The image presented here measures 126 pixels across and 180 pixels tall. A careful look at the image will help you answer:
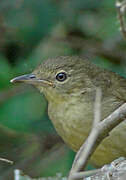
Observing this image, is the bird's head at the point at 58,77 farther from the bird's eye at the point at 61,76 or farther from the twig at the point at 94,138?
the twig at the point at 94,138

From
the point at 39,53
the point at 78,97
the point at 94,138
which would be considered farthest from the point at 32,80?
the point at 94,138

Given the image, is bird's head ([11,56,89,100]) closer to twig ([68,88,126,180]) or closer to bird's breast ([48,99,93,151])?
bird's breast ([48,99,93,151])

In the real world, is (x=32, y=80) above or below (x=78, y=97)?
above

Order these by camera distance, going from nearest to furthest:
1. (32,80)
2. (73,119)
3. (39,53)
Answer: (73,119), (32,80), (39,53)

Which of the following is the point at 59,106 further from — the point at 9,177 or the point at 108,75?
the point at 9,177

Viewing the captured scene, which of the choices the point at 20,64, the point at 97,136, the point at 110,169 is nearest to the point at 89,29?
the point at 20,64

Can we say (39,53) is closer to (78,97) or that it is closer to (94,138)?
(78,97)
